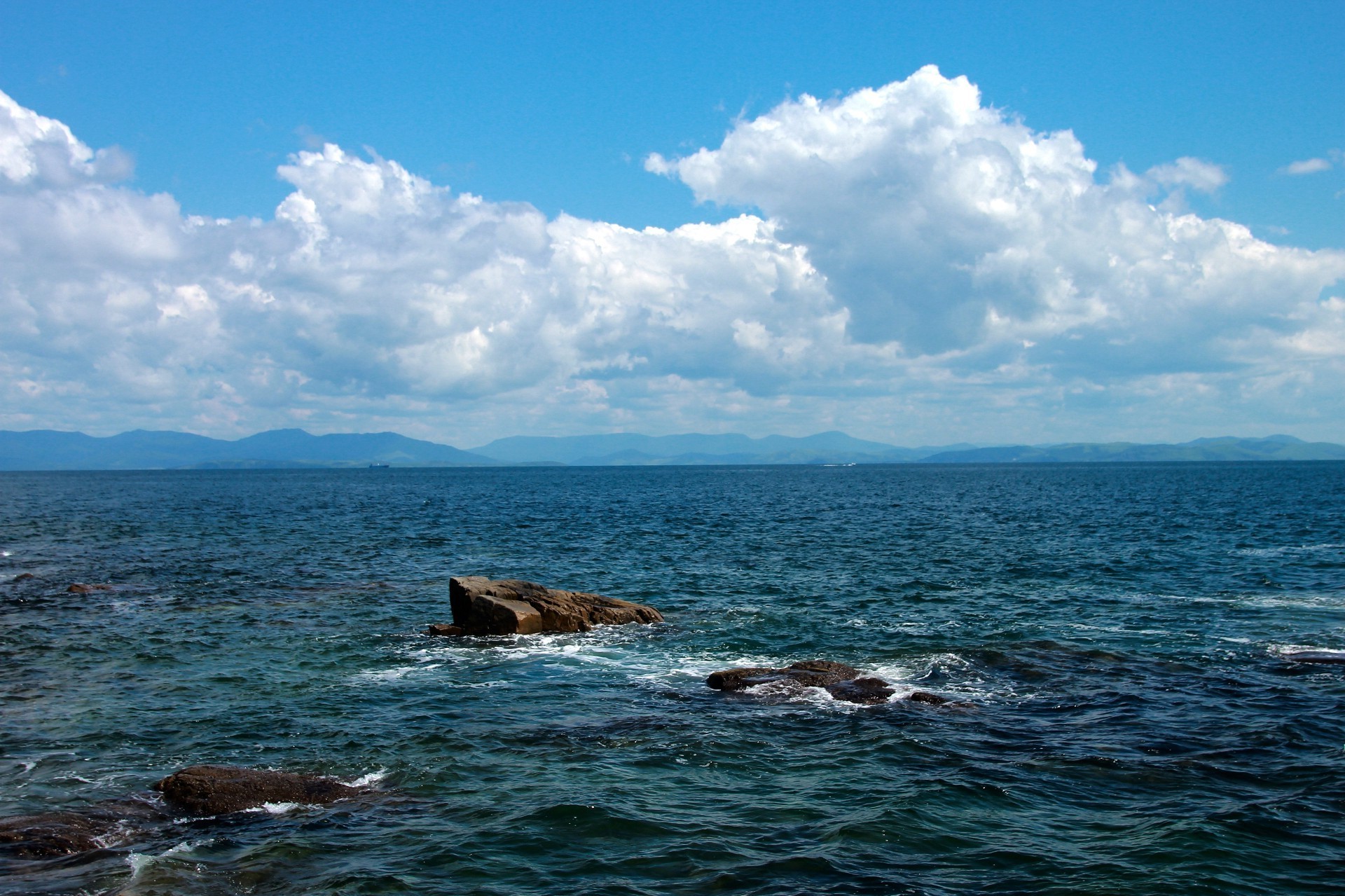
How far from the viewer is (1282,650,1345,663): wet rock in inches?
1150

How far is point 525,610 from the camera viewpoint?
37312 millimetres

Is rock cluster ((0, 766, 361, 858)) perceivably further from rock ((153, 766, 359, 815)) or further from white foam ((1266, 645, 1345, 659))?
white foam ((1266, 645, 1345, 659))

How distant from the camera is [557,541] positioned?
74.1 meters

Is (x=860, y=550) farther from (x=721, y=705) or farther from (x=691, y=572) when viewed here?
(x=721, y=705)

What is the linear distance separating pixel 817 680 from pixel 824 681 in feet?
0.73

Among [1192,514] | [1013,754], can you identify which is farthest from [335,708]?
[1192,514]

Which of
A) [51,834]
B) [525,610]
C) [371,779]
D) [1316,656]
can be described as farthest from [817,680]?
[51,834]

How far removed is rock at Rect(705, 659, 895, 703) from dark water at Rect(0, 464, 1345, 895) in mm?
1036

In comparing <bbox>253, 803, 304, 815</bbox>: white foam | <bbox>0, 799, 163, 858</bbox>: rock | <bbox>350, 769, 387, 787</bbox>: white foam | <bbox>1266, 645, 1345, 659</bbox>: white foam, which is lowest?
<bbox>350, 769, 387, 787</bbox>: white foam

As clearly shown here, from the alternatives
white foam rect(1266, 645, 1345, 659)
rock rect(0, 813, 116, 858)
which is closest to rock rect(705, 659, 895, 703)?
white foam rect(1266, 645, 1345, 659)

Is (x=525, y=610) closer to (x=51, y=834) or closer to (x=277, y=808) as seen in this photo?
(x=277, y=808)

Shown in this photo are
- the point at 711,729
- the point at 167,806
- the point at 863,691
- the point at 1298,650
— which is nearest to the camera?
the point at 167,806

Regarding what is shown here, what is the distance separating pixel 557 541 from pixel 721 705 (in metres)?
49.8

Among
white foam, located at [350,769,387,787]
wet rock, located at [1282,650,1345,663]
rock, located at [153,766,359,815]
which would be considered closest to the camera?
rock, located at [153,766,359,815]
